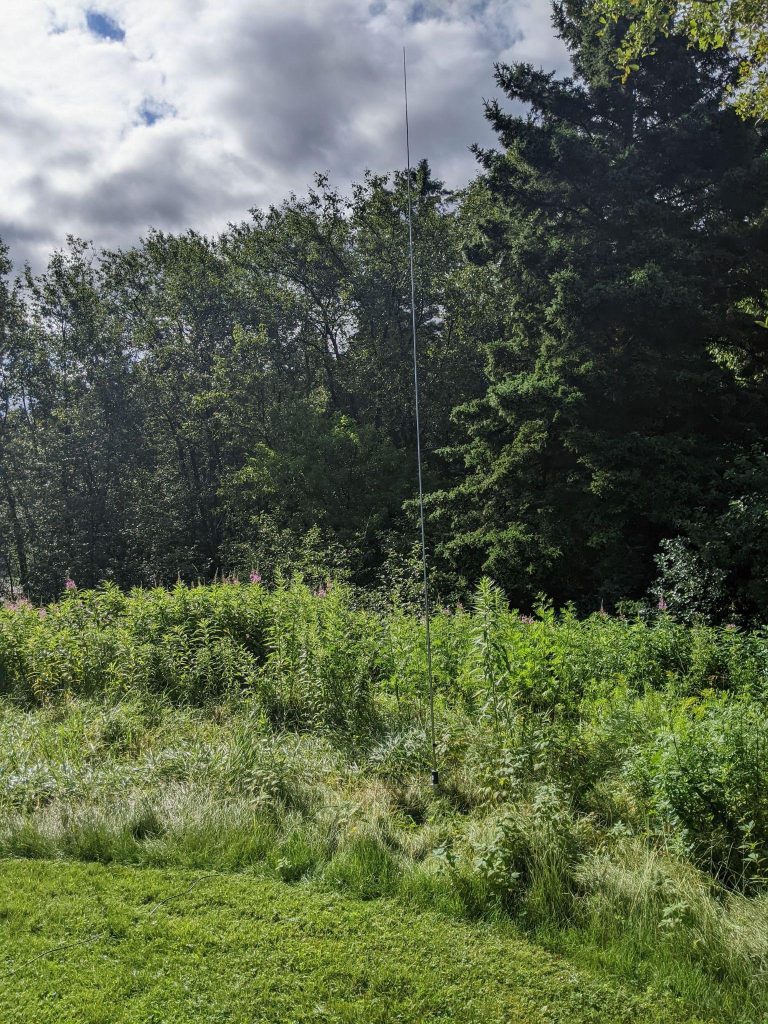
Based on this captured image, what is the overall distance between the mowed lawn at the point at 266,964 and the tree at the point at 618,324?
9.06 meters

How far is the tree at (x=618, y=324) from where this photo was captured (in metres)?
11.3

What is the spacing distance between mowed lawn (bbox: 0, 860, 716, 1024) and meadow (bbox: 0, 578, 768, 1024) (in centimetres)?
3

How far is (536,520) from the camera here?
39.3ft

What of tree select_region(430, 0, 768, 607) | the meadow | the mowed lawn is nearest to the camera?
the mowed lawn

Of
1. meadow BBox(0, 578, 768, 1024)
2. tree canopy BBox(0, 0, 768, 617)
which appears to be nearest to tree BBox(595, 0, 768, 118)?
tree canopy BBox(0, 0, 768, 617)

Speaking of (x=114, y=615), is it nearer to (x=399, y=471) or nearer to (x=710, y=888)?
(x=710, y=888)

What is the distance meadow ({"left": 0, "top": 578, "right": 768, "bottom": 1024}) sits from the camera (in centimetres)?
270

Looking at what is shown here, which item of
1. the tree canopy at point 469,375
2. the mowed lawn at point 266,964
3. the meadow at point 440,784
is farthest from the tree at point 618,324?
the mowed lawn at point 266,964

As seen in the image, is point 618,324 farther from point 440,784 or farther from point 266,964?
point 266,964

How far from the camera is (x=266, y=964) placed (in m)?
2.53

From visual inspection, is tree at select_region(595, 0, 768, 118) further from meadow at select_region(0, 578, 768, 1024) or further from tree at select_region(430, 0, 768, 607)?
tree at select_region(430, 0, 768, 607)

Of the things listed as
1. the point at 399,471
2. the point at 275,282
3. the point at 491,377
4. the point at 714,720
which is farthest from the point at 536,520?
the point at 275,282

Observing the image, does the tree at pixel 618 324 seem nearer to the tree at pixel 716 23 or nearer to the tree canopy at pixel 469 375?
the tree canopy at pixel 469 375

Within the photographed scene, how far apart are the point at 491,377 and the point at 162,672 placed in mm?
10327
